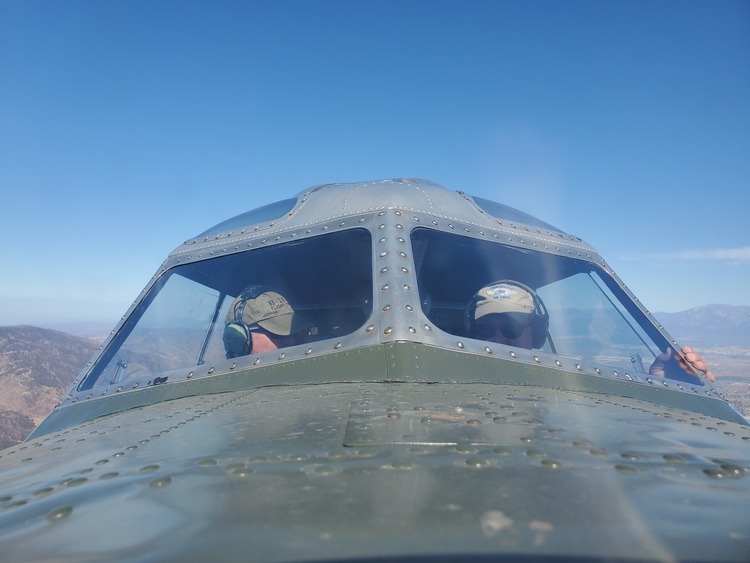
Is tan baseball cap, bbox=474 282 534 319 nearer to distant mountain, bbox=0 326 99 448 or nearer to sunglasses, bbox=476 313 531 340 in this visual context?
sunglasses, bbox=476 313 531 340

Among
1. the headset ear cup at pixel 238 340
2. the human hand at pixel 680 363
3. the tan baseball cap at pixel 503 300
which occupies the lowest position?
the human hand at pixel 680 363

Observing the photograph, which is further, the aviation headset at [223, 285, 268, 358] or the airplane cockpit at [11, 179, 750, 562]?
the aviation headset at [223, 285, 268, 358]

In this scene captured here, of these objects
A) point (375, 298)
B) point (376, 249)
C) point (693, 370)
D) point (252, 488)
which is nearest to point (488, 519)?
point (252, 488)

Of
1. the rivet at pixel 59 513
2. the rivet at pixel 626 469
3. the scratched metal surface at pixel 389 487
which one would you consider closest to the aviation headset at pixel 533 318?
the scratched metal surface at pixel 389 487

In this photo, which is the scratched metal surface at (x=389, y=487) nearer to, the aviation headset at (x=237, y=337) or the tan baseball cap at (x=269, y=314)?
the aviation headset at (x=237, y=337)

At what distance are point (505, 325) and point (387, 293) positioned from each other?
2.97 feet

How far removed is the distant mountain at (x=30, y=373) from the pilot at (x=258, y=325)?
744 cm

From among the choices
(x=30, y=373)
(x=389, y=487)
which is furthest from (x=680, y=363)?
(x=30, y=373)

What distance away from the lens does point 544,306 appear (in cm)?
356

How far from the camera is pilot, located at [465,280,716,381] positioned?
3084 mm

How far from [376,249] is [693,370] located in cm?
226

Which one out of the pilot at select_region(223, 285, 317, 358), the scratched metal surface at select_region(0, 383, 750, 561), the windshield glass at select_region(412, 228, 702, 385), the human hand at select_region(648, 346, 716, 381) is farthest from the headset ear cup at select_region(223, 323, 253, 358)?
the human hand at select_region(648, 346, 716, 381)

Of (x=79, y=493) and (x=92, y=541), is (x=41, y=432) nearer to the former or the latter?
(x=79, y=493)

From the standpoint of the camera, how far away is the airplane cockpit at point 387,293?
8.54 feet
